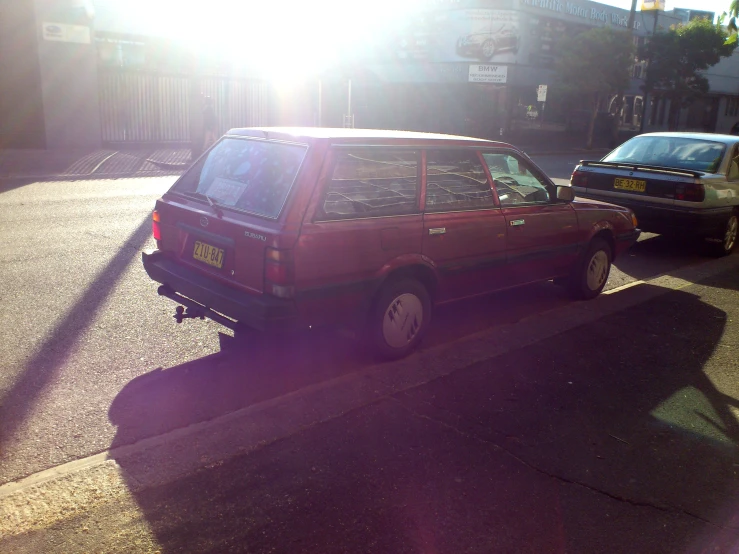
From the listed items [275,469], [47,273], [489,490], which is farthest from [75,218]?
[489,490]

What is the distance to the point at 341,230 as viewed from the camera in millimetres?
4598

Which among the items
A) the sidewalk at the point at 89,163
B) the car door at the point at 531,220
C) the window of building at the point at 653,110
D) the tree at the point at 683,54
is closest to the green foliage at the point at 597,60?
the tree at the point at 683,54

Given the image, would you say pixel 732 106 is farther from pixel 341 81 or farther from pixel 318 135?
pixel 318 135

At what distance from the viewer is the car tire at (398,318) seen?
16.4ft

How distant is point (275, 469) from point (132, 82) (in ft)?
71.3

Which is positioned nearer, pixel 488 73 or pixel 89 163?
pixel 89 163

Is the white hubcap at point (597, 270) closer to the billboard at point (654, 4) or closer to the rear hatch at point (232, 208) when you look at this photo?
the rear hatch at point (232, 208)


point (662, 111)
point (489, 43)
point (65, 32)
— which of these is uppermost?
point (489, 43)

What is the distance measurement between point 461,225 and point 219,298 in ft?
6.47

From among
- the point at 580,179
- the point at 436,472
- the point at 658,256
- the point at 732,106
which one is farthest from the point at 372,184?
the point at 732,106

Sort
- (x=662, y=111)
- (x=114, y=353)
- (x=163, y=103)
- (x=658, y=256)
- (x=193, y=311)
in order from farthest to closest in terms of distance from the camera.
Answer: (x=662, y=111), (x=163, y=103), (x=658, y=256), (x=114, y=353), (x=193, y=311)

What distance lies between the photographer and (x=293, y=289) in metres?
4.39

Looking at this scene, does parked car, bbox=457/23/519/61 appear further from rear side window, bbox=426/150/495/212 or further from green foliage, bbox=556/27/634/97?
rear side window, bbox=426/150/495/212

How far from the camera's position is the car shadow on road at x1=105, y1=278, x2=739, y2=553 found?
3.20 metres
